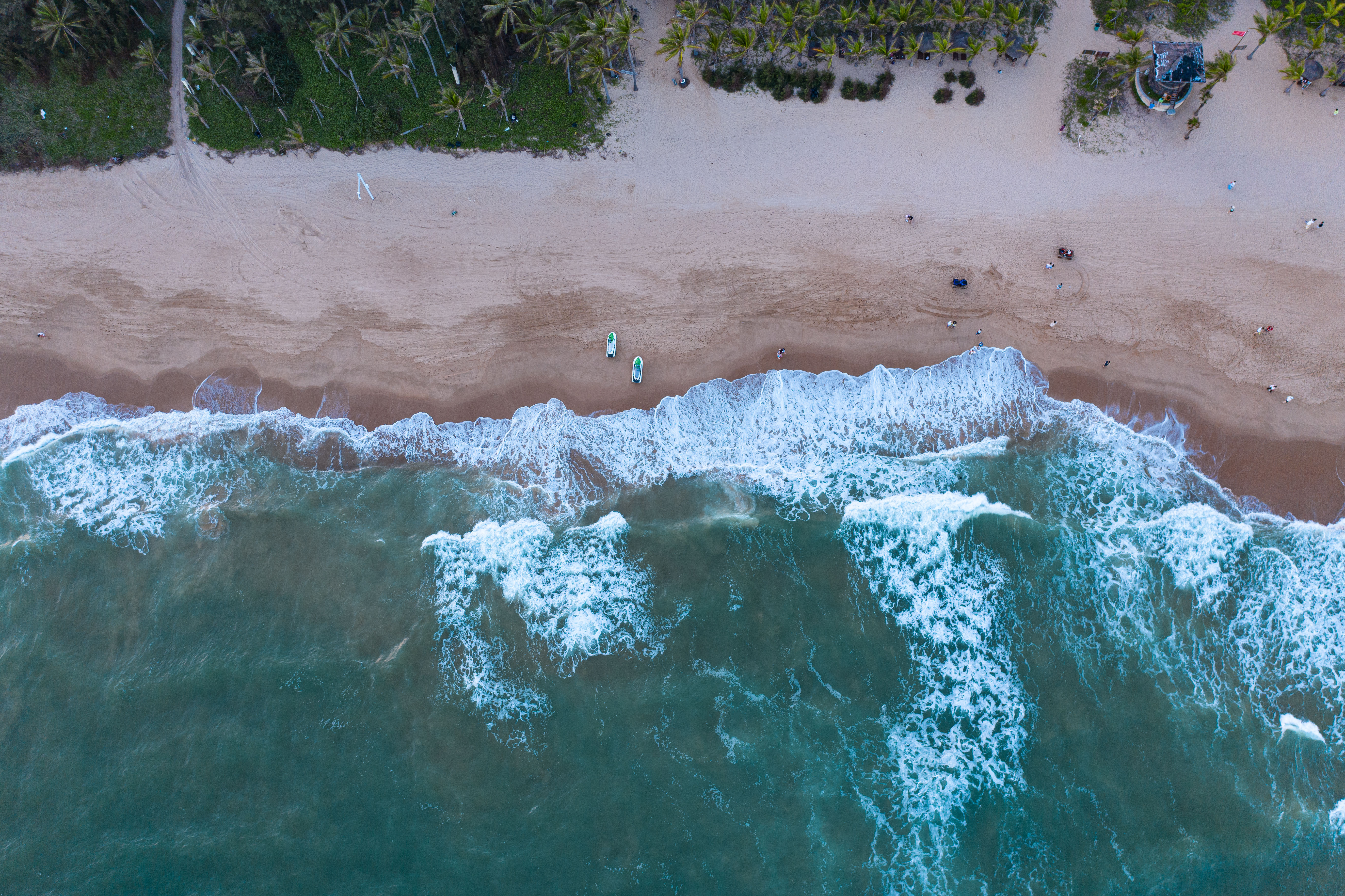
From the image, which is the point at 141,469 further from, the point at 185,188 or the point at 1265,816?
the point at 1265,816

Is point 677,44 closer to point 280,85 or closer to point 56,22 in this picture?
point 280,85

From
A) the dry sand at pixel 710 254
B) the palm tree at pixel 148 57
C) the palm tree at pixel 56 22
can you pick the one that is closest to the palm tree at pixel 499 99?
the dry sand at pixel 710 254

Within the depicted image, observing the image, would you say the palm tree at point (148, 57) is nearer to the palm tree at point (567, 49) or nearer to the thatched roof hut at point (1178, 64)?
the palm tree at point (567, 49)

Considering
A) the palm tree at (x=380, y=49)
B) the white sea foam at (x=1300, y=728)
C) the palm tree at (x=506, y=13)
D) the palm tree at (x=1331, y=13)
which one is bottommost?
the white sea foam at (x=1300, y=728)

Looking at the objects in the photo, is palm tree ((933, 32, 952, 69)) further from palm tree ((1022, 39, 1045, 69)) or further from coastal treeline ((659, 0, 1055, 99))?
palm tree ((1022, 39, 1045, 69))

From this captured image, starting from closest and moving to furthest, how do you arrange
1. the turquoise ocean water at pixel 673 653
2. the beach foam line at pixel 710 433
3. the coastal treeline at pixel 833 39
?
the turquoise ocean water at pixel 673 653 → the beach foam line at pixel 710 433 → the coastal treeline at pixel 833 39

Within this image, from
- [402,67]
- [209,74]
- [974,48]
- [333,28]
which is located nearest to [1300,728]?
[974,48]

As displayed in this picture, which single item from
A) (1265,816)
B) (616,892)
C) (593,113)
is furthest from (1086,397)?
(616,892)
